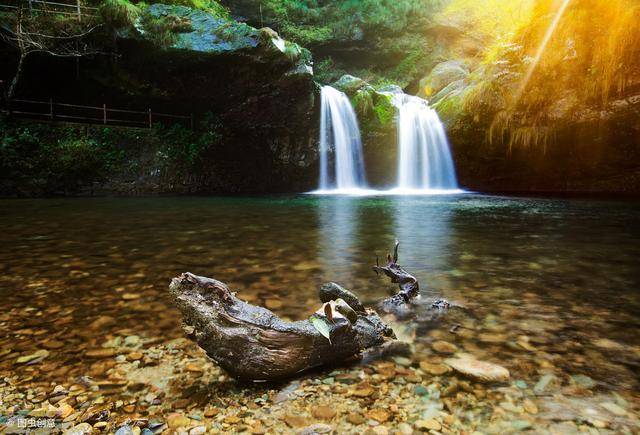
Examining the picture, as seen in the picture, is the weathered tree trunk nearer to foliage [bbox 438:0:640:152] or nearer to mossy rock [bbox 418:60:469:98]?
Answer: foliage [bbox 438:0:640:152]

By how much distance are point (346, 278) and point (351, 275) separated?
0.12 metres

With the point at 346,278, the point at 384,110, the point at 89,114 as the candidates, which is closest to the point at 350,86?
the point at 384,110

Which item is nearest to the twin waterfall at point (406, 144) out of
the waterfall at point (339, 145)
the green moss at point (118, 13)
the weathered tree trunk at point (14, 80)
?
the waterfall at point (339, 145)

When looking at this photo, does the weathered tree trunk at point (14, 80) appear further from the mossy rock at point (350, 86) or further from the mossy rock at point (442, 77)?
the mossy rock at point (442, 77)

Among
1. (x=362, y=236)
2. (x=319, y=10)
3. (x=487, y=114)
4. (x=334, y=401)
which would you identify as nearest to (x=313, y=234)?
(x=362, y=236)

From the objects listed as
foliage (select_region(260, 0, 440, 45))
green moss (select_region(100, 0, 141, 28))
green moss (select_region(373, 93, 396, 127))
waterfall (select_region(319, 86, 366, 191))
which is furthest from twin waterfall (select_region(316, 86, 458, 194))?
foliage (select_region(260, 0, 440, 45))

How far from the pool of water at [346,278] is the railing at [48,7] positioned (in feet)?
31.8

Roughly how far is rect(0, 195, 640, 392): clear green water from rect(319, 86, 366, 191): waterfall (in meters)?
10.7

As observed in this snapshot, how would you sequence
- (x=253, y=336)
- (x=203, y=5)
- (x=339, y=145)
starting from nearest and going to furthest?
(x=253, y=336) < (x=203, y=5) < (x=339, y=145)

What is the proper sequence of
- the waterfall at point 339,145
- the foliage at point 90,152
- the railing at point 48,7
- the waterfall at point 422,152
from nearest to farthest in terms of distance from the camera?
the railing at point 48,7, the foliage at point 90,152, the waterfall at point 422,152, the waterfall at point 339,145

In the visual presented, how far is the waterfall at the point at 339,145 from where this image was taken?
17.2m

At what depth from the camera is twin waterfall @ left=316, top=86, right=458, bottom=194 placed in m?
16.9

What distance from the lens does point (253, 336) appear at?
1808 mm

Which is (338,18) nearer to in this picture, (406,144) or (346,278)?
(406,144)
